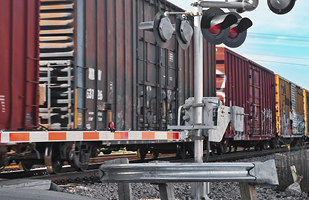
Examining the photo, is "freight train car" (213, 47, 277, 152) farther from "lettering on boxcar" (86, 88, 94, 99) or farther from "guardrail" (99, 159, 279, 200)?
"guardrail" (99, 159, 279, 200)

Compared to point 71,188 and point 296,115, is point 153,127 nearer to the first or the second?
point 71,188

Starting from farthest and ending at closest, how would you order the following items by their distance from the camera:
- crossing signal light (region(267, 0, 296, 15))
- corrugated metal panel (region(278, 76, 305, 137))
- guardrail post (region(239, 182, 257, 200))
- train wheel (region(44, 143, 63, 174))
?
corrugated metal panel (region(278, 76, 305, 137)) → train wheel (region(44, 143, 63, 174)) → crossing signal light (region(267, 0, 296, 15)) → guardrail post (region(239, 182, 257, 200))

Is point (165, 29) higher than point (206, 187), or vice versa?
point (165, 29)

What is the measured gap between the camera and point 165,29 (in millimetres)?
5496

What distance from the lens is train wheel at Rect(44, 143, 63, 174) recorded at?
7.16 meters

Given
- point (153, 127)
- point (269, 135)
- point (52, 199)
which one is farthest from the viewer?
point (269, 135)

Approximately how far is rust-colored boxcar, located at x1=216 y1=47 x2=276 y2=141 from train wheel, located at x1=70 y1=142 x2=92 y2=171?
7.74 meters

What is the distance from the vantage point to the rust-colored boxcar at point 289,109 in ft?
77.6

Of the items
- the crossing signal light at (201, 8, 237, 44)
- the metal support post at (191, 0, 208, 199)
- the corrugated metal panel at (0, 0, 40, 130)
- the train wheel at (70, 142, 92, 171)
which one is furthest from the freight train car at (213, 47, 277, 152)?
the crossing signal light at (201, 8, 237, 44)

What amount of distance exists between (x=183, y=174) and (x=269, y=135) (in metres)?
19.1

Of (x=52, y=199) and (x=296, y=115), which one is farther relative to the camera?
(x=296, y=115)

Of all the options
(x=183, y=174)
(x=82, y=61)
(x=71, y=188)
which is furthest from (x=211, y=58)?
(x=183, y=174)

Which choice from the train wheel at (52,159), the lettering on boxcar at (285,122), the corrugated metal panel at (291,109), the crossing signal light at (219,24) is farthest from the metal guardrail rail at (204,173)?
the lettering on boxcar at (285,122)

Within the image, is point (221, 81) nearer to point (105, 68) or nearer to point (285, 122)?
point (105, 68)
